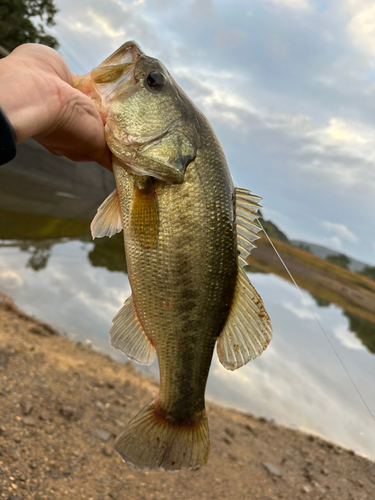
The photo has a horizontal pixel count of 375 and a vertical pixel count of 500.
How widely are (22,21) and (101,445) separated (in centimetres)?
2469

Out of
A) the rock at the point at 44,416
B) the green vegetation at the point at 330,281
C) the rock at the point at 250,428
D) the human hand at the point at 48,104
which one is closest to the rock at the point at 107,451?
the rock at the point at 44,416

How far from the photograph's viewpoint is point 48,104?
1559 millimetres

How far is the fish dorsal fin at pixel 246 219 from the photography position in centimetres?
192

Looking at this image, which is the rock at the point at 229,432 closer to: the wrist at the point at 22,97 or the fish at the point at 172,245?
the fish at the point at 172,245

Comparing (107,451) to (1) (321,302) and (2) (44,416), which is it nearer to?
(2) (44,416)

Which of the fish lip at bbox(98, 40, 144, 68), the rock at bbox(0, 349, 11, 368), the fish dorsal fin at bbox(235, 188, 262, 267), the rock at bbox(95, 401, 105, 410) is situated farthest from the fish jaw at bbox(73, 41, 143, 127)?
the rock at bbox(95, 401, 105, 410)

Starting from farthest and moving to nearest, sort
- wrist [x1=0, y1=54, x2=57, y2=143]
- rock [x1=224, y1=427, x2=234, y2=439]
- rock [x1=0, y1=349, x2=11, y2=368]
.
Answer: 1. rock [x1=224, y1=427, x2=234, y2=439]
2. rock [x1=0, y1=349, x2=11, y2=368]
3. wrist [x1=0, y1=54, x2=57, y2=143]

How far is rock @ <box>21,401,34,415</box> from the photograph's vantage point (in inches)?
143

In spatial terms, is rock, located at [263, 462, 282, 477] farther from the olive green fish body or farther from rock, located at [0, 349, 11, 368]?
rock, located at [0, 349, 11, 368]

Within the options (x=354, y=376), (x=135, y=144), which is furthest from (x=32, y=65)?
(x=354, y=376)

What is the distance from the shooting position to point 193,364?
1.97 m

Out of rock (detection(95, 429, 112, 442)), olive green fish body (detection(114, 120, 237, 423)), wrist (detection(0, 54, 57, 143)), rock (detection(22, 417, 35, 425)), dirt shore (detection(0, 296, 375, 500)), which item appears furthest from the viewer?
rock (detection(95, 429, 112, 442))

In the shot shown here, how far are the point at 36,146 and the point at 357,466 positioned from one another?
21.3m

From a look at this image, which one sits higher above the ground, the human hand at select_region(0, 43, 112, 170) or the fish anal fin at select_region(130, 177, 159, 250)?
the human hand at select_region(0, 43, 112, 170)
